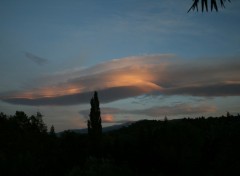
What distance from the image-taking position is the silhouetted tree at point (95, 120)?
7840cm

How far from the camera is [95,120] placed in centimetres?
8306

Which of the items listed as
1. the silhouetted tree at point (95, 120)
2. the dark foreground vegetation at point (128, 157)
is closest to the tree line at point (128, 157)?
the dark foreground vegetation at point (128, 157)

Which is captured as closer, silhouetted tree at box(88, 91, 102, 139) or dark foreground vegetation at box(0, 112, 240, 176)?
dark foreground vegetation at box(0, 112, 240, 176)

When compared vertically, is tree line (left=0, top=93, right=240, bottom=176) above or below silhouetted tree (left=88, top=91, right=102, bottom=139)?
below

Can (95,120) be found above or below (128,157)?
above

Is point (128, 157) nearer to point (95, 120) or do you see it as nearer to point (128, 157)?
point (128, 157)

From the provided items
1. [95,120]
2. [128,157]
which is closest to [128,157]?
[128,157]

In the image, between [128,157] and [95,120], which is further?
[95,120]

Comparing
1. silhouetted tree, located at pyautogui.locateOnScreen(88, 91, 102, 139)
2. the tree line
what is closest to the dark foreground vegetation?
the tree line

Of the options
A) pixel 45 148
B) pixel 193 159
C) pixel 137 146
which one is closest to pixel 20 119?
pixel 45 148

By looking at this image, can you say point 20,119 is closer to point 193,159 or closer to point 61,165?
point 61,165

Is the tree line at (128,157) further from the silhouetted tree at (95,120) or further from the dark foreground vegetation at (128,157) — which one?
the silhouetted tree at (95,120)

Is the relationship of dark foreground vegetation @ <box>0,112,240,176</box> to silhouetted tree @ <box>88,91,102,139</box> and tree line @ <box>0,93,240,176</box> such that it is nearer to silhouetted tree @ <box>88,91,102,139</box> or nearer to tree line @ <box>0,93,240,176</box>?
tree line @ <box>0,93,240,176</box>

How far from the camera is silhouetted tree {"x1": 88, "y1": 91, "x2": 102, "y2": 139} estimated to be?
78400 mm
